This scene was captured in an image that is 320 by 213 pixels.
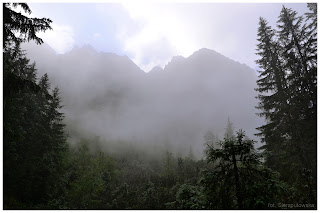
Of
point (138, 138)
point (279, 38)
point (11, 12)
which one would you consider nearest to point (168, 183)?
point (279, 38)

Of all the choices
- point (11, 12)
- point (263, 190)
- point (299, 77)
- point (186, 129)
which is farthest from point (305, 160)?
point (186, 129)

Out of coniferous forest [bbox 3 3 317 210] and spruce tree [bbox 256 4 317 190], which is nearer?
coniferous forest [bbox 3 3 317 210]

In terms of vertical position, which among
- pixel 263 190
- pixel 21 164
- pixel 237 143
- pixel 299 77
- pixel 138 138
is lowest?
pixel 138 138

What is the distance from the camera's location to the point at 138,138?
162 metres

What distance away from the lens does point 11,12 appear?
7645 millimetres

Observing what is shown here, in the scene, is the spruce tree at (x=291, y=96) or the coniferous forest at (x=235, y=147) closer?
the coniferous forest at (x=235, y=147)

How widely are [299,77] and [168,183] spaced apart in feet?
73.5

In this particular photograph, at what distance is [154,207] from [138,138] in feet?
479

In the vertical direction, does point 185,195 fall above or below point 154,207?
above

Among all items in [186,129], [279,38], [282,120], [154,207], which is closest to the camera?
[282,120]

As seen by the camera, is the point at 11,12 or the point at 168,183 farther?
the point at 168,183

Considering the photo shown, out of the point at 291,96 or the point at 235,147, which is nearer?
the point at 235,147

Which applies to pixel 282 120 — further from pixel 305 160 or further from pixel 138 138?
pixel 138 138

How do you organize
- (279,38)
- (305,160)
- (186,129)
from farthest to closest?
(186,129) → (279,38) → (305,160)
